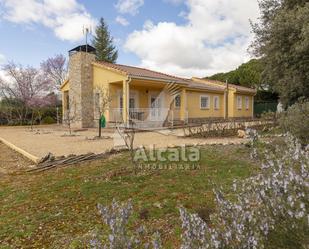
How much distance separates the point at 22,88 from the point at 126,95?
16.0m

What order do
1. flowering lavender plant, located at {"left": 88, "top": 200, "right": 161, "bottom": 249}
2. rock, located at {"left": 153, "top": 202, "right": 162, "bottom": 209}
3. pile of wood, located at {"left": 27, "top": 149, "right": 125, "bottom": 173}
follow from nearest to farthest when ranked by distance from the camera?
flowering lavender plant, located at {"left": 88, "top": 200, "right": 161, "bottom": 249}
rock, located at {"left": 153, "top": 202, "right": 162, "bottom": 209}
pile of wood, located at {"left": 27, "top": 149, "right": 125, "bottom": 173}

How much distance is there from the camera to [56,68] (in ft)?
129

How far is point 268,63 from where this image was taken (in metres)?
13.9

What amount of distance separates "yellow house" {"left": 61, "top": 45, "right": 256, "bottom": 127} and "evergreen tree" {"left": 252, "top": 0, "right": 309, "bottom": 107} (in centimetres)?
709

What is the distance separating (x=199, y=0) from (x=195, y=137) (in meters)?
5.82

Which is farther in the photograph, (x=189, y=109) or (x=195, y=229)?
(x=189, y=109)

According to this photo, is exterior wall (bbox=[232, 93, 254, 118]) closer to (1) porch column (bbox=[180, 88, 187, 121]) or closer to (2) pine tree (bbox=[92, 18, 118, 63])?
(1) porch column (bbox=[180, 88, 187, 121])

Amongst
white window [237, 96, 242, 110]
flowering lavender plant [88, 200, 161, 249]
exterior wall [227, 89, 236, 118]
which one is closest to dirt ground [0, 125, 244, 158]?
flowering lavender plant [88, 200, 161, 249]

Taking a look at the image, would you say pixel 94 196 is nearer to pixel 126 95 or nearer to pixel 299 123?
pixel 299 123

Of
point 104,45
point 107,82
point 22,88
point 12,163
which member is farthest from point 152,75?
point 104,45

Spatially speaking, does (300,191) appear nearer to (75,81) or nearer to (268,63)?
(268,63)

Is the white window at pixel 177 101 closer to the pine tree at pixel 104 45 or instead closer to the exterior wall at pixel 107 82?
the exterior wall at pixel 107 82

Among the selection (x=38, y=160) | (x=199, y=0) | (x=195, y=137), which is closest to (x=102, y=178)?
(x=38, y=160)

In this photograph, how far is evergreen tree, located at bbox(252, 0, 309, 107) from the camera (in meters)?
11.1
